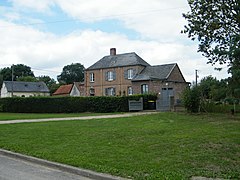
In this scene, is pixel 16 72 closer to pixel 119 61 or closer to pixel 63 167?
pixel 119 61

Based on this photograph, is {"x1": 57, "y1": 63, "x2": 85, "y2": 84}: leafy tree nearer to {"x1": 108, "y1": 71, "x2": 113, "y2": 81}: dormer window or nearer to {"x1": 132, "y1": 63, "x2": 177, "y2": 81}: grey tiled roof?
{"x1": 108, "y1": 71, "x2": 113, "y2": 81}: dormer window

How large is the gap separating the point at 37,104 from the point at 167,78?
1808 cm

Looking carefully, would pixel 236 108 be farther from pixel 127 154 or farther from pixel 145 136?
pixel 127 154

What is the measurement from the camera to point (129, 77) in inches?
1914

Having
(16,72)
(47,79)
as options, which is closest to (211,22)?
(16,72)

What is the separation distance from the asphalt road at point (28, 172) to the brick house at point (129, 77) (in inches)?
1380

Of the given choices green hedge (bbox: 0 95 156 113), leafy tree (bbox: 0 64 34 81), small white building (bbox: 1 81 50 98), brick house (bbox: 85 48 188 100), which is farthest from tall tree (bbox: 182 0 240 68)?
leafy tree (bbox: 0 64 34 81)

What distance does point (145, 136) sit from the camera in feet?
39.1

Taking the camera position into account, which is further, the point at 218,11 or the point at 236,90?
the point at 218,11

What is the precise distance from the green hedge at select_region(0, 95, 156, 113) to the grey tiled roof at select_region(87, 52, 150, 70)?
46.8 ft

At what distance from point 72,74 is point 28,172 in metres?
111

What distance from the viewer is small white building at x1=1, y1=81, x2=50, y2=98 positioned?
8231 centimetres

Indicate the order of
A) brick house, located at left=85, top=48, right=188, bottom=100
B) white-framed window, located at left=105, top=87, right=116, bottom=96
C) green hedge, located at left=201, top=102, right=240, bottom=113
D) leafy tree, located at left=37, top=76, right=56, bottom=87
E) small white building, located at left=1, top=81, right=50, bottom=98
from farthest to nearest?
leafy tree, located at left=37, top=76, right=56, bottom=87 → small white building, located at left=1, top=81, right=50, bottom=98 → white-framed window, located at left=105, top=87, right=116, bottom=96 → brick house, located at left=85, top=48, right=188, bottom=100 → green hedge, located at left=201, top=102, right=240, bottom=113

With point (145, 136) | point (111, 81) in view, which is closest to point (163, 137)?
point (145, 136)
